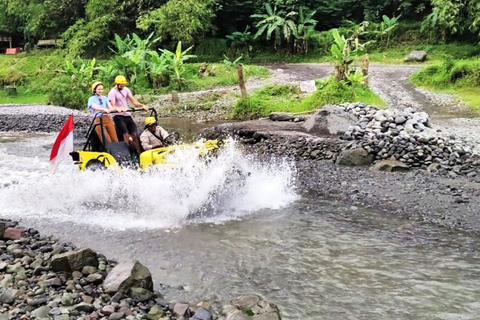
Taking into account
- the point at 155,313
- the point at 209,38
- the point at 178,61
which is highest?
the point at 209,38

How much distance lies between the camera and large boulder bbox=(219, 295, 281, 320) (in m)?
5.18

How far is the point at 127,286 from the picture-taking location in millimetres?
5500

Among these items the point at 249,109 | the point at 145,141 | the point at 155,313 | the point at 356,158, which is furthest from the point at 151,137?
the point at 249,109

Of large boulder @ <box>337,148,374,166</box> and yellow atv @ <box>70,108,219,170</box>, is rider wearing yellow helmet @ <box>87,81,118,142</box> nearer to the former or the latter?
yellow atv @ <box>70,108,219,170</box>

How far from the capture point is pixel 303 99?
66.0 ft

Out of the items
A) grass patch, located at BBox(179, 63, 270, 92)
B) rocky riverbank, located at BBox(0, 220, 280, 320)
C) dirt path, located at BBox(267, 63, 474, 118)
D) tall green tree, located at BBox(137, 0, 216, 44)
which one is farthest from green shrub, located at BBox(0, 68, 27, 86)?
rocky riverbank, located at BBox(0, 220, 280, 320)

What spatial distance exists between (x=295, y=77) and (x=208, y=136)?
10.6 meters

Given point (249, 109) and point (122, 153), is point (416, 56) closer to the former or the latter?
point (249, 109)

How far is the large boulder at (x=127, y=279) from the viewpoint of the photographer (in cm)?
548

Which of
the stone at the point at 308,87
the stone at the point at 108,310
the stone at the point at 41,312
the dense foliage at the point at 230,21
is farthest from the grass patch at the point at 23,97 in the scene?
the stone at the point at 108,310

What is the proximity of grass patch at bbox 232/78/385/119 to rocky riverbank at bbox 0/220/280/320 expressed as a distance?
13.7 meters

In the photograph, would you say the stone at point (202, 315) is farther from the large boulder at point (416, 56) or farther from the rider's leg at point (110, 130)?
the large boulder at point (416, 56)

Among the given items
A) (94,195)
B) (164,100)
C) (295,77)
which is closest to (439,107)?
(295,77)

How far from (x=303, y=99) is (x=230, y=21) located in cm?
1958
